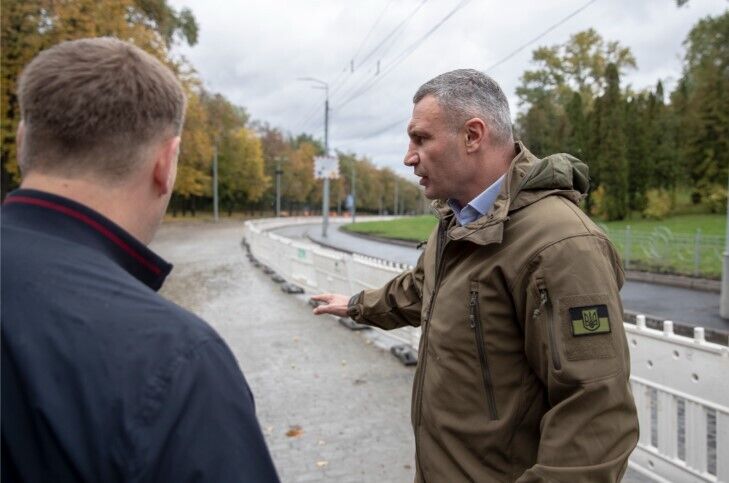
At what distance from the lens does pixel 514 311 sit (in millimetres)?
1745

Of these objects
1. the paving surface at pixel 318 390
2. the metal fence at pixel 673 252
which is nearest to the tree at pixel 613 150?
the metal fence at pixel 673 252

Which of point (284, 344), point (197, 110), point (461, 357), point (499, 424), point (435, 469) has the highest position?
point (197, 110)

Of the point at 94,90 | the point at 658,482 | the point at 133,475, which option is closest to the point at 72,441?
the point at 133,475

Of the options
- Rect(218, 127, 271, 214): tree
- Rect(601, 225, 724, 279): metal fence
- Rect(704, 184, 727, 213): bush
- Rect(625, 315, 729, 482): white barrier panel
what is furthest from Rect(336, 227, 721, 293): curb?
Rect(218, 127, 271, 214): tree

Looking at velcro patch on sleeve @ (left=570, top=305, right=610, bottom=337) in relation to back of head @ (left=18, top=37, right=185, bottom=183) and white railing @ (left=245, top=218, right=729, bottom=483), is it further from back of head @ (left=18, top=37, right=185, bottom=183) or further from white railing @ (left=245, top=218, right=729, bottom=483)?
white railing @ (left=245, top=218, right=729, bottom=483)

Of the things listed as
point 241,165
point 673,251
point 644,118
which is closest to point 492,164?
point 673,251

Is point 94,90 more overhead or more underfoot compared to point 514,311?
more overhead

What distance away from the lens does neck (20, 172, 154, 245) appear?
3.46 ft

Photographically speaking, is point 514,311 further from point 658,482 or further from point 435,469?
point 658,482

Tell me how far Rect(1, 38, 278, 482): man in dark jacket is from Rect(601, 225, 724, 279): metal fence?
1536 centimetres

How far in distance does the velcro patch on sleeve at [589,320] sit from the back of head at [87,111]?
1194 mm

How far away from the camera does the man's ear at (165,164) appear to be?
3.85 feet

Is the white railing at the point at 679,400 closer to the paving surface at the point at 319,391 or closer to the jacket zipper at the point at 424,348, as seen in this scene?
the paving surface at the point at 319,391

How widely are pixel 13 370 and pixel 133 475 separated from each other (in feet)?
0.84
